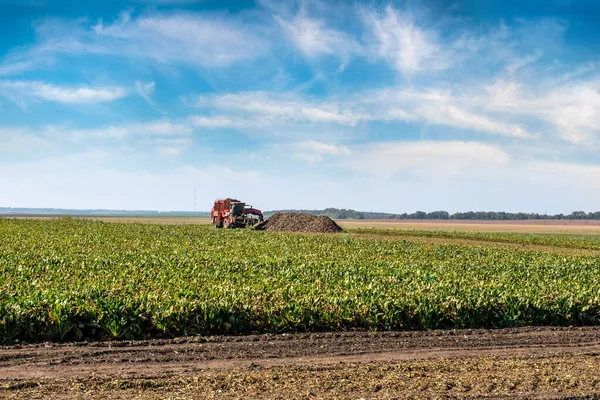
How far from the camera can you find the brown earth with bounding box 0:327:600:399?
812cm

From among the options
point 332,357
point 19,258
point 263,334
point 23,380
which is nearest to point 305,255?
point 19,258

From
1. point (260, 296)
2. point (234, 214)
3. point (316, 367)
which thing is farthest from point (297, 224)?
point (316, 367)

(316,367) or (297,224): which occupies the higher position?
(297,224)

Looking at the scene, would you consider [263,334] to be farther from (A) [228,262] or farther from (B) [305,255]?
(B) [305,255]

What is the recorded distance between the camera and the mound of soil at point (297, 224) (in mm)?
57969

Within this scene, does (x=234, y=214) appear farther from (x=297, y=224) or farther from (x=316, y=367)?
(x=316, y=367)

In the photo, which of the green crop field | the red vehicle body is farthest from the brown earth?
the red vehicle body

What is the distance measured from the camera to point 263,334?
12.0 metres

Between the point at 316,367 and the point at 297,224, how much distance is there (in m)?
50.1

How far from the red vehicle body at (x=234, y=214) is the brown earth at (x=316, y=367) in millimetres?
44007

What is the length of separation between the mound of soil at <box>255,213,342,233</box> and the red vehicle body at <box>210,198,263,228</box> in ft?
3.61

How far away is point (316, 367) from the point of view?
9406 mm

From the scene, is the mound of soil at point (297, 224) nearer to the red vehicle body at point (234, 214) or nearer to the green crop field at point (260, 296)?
the red vehicle body at point (234, 214)

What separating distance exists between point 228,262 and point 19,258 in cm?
787
